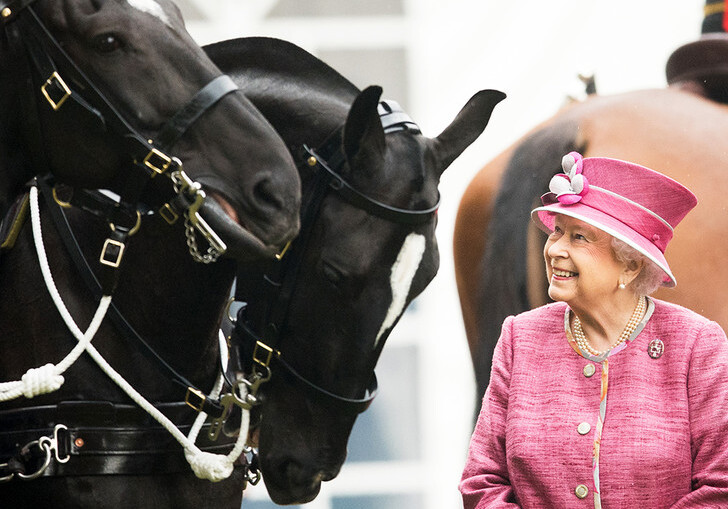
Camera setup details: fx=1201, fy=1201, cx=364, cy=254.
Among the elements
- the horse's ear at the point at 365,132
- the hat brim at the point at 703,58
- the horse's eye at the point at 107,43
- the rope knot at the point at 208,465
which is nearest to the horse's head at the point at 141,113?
the horse's eye at the point at 107,43

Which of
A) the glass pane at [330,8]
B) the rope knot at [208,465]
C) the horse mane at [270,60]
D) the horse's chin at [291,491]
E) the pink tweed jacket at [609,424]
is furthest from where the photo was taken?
the glass pane at [330,8]

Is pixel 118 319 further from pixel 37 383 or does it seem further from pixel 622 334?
pixel 622 334

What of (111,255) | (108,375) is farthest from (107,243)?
(108,375)

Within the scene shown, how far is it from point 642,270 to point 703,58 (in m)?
1.44

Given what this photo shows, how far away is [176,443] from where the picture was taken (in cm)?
237

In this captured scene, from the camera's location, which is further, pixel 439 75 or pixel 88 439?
pixel 439 75

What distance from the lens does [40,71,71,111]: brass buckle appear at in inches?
83.0

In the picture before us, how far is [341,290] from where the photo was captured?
2.51 meters

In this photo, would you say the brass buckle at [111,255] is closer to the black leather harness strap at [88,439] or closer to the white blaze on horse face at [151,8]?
the black leather harness strap at [88,439]

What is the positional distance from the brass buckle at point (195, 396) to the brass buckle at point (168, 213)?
1.21ft

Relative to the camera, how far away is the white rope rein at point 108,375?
218cm

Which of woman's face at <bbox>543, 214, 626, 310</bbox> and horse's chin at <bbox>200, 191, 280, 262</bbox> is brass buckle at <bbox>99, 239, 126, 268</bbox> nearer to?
horse's chin at <bbox>200, 191, 280, 262</bbox>

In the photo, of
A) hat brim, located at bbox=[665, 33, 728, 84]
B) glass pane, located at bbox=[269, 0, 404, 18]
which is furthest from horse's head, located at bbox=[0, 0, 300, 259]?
glass pane, located at bbox=[269, 0, 404, 18]

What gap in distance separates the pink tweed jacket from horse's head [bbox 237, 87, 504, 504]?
0.40m
